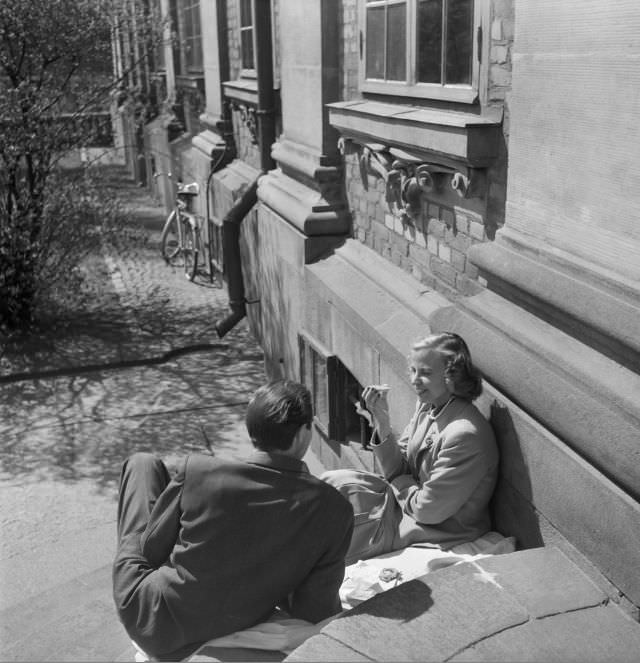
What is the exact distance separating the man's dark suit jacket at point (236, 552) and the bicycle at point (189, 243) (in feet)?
29.9

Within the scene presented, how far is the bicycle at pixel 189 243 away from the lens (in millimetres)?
12297

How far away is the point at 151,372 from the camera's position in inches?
337

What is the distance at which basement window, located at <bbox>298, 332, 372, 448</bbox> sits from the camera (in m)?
6.11

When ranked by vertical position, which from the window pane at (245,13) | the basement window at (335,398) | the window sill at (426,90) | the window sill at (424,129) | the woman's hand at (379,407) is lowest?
the basement window at (335,398)

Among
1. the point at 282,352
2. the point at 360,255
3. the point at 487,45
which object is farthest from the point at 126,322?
the point at 487,45

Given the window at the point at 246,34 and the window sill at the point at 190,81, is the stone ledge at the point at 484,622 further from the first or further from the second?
the window sill at the point at 190,81

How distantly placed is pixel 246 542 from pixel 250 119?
Result: 24.0ft

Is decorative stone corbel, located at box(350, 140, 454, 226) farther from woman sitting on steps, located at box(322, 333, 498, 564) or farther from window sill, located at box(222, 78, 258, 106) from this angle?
window sill, located at box(222, 78, 258, 106)

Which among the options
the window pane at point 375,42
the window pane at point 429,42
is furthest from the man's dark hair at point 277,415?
the window pane at point 375,42

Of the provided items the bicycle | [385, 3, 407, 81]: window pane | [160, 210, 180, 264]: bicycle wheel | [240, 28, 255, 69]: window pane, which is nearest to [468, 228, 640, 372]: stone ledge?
[385, 3, 407, 81]: window pane

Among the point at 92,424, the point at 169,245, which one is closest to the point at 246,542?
the point at 92,424

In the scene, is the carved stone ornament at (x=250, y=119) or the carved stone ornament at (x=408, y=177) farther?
the carved stone ornament at (x=250, y=119)

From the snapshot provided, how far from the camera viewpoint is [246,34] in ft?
32.7

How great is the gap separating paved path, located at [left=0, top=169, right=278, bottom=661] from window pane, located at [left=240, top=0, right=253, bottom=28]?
2.45 meters
